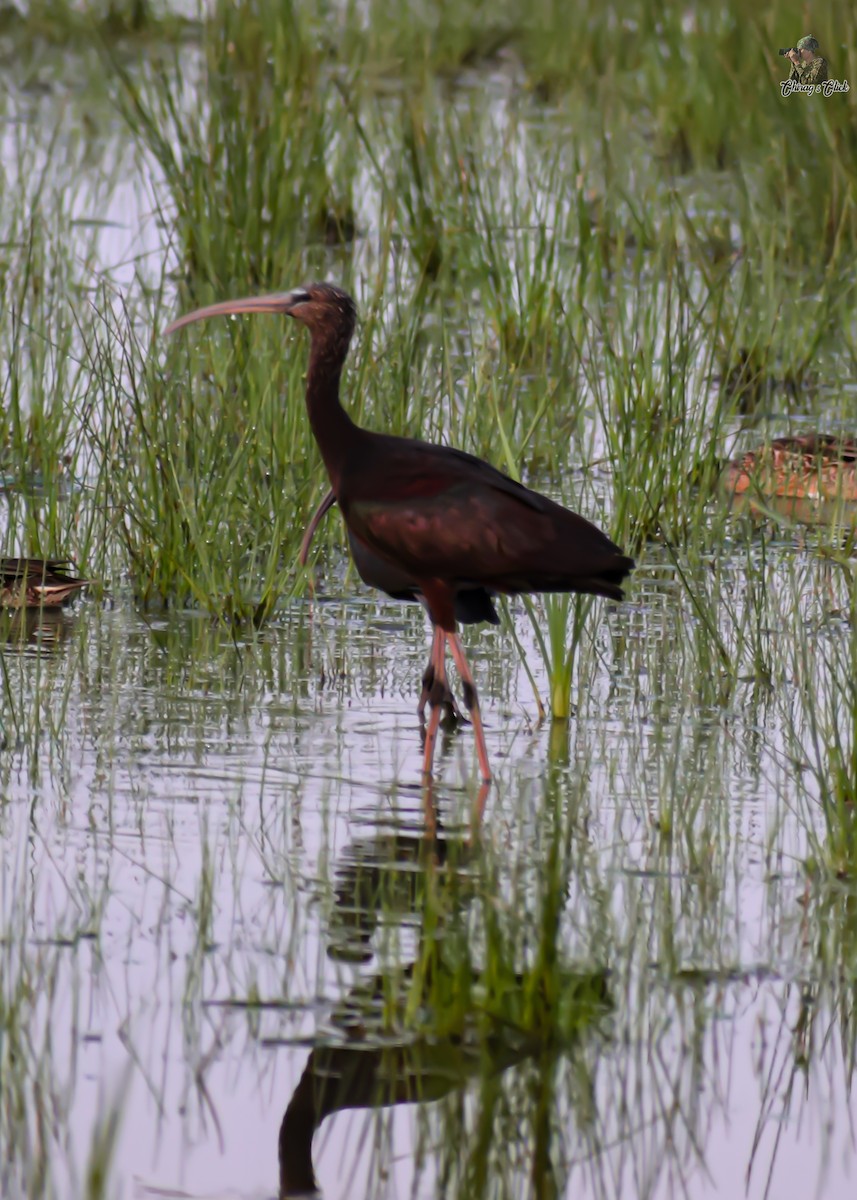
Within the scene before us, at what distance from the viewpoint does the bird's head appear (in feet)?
19.2

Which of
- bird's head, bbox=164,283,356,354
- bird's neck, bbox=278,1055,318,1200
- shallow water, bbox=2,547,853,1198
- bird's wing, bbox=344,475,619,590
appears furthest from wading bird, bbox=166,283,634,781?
bird's neck, bbox=278,1055,318,1200

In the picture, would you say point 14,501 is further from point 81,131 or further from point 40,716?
point 81,131

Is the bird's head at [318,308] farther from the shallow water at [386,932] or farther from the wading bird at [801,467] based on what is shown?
the wading bird at [801,467]

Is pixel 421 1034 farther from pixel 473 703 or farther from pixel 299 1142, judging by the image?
pixel 473 703

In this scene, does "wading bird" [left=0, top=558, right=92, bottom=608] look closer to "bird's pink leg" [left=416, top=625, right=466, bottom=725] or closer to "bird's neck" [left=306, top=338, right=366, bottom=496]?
"bird's neck" [left=306, top=338, right=366, bottom=496]

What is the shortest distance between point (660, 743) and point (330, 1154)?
2333mm

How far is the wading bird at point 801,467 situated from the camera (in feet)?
26.3

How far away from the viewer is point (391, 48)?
1709cm

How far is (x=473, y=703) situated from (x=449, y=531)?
1.39ft

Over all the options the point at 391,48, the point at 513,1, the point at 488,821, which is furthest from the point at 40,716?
the point at 513,1

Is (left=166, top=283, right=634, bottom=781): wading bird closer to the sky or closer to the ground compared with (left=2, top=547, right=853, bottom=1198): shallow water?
closer to the sky

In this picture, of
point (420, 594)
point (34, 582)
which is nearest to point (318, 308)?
point (420, 594)

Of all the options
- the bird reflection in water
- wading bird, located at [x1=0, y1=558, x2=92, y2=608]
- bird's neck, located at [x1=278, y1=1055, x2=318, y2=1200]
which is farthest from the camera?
wading bird, located at [x1=0, y1=558, x2=92, y2=608]

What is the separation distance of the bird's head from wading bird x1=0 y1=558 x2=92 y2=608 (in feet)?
3.32
